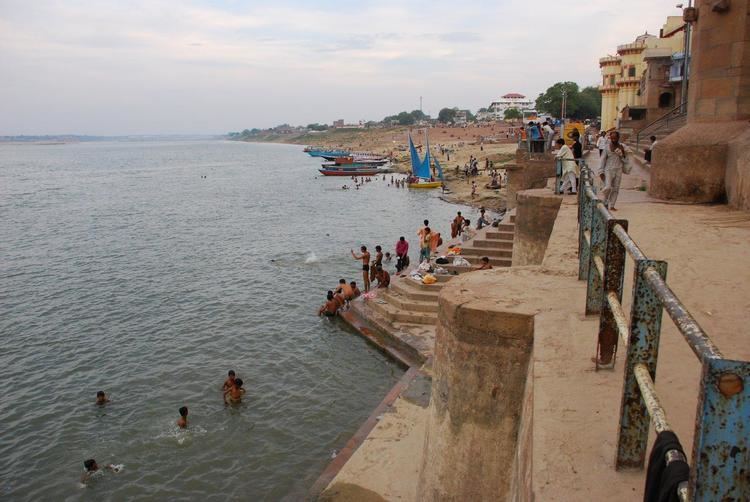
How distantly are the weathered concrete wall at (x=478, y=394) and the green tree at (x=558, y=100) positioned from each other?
252 ft

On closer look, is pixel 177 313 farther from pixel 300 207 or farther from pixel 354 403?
pixel 300 207

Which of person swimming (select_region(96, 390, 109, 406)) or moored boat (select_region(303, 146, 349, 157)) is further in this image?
moored boat (select_region(303, 146, 349, 157))

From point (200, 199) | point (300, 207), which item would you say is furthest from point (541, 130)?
point (200, 199)

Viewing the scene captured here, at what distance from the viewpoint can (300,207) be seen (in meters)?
46.8

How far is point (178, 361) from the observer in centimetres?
1540

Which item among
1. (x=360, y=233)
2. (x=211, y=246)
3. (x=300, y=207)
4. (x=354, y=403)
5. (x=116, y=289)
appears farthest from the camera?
(x=300, y=207)

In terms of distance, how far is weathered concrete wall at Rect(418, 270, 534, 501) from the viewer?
4598 millimetres

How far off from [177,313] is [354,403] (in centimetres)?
930

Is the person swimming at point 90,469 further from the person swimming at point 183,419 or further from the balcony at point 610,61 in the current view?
the balcony at point 610,61

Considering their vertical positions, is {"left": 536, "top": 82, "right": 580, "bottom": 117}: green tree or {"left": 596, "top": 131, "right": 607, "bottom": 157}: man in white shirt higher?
{"left": 536, "top": 82, "right": 580, "bottom": 117}: green tree

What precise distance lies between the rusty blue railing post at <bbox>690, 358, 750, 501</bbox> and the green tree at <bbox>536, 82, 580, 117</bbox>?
3145 inches

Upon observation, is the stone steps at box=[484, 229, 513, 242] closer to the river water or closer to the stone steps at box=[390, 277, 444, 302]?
the stone steps at box=[390, 277, 444, 302]

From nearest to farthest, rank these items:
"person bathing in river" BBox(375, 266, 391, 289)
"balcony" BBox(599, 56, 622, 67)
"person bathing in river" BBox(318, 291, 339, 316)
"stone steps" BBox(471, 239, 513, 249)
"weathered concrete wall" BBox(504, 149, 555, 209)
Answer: "person bathing in river" BBox(375, 266, 391, 289) < "person bathing in river" BBox(318, 291, 339, 316) < "stone steps" BBox(471, 239, 513, 249) < "weathered concrete wall" BBox(504, 149, 555, 209) < "balcony" BBox(599, 56, 622, 67)

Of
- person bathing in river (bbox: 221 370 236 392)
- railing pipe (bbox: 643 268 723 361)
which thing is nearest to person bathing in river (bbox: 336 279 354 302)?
person bathing in river (bbox: 221 370 236 392)
